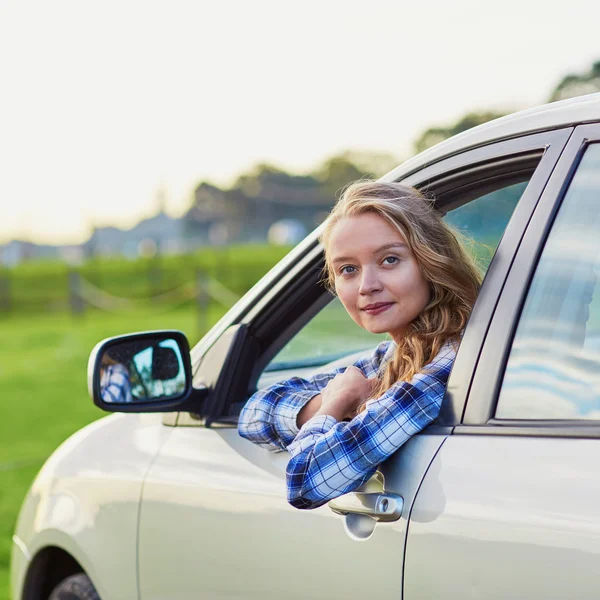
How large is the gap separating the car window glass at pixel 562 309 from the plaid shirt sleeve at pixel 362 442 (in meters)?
0.17

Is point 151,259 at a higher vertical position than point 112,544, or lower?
higher

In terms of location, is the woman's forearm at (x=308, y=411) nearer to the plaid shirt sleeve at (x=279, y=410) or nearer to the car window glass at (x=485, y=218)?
the plaid shirt sleeve at (x=279, y=410)

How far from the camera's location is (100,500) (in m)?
2.73

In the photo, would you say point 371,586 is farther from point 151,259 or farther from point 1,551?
point 151,259

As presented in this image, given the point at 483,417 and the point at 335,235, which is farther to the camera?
the point at 335,235

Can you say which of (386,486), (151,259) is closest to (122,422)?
(386,486)

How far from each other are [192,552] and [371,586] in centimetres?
63

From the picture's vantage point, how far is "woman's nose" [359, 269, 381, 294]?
79.3 inches

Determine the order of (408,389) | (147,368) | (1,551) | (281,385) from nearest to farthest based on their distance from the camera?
(408,389), (281,385), (147,368), (1,551)

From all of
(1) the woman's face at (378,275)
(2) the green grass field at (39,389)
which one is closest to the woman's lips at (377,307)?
(1) the woman's face at (378,275)

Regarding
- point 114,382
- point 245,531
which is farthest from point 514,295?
point 114,382

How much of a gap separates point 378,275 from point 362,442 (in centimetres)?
35

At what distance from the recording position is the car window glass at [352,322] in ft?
7.02

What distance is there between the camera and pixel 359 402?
208 cm
